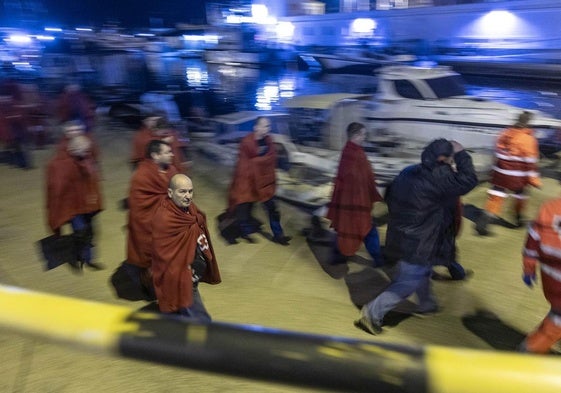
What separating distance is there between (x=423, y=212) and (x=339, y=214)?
1444 millimetres

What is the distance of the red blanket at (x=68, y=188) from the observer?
14.7 feet

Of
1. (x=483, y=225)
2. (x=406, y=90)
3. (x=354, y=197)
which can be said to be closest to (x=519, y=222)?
(x=483, y=225)

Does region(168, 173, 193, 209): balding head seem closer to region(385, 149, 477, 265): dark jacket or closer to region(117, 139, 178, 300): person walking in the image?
region(117, 139, 178, 300): person walking

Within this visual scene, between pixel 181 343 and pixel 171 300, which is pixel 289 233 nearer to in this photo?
pixel 171 300

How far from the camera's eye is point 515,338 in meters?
3.46

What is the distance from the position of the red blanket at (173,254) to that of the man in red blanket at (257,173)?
2335 millimetres

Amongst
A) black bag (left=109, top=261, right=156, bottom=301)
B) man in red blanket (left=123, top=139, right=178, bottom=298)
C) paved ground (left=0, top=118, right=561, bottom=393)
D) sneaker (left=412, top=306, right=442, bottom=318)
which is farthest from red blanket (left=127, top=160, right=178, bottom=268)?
sneaker (left=412, top=306, right=442, bottom=318)

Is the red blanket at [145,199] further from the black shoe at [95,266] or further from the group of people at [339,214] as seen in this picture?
the black shoe at [95,266]

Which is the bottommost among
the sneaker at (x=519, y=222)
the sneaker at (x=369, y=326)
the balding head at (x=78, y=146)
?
the sneaker at (x=519, y=222)

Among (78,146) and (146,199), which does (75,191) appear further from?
(146,199)

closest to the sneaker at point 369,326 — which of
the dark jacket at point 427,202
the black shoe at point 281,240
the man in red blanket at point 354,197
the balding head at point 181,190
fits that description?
the dark jacket at point 427,202

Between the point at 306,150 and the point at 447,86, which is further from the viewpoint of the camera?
the point at 447,86

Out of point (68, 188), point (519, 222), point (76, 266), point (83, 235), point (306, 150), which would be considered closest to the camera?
point (68, 188)

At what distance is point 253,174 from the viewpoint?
5.29 m
